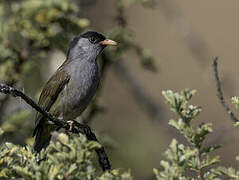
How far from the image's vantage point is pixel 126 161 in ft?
21.3

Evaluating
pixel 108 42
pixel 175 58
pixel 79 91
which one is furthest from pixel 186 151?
pixel 175 58

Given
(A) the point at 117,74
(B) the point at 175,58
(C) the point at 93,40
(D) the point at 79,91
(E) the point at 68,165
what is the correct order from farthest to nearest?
(B) the point at 175,58, (A) the point at 117,74, (C) the point at 93,40, (D) the point at 79,91, (E) the point at 68,165

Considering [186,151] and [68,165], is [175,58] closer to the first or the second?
[186,151]

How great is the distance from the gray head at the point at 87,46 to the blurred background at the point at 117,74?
19cm

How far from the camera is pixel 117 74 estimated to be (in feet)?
23.7

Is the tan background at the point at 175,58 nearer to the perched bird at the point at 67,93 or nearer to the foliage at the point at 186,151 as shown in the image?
the perched bird at the point at 67,93

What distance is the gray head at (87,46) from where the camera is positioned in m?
5.70

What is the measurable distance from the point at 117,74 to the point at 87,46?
1.43m

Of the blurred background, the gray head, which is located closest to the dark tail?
the blurred background

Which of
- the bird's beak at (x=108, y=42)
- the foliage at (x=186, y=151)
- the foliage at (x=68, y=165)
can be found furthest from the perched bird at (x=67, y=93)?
the foliage at (x=186, y=151)

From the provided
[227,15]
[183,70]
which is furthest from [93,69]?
[227,15]

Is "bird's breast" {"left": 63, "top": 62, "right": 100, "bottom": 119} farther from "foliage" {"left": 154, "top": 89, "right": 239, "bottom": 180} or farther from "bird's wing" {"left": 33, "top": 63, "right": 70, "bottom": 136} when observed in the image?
"foliage" {"left": 154, "top": 89, "right": 239, "bottom": 180}

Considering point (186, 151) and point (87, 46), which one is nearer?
point (186, 151)

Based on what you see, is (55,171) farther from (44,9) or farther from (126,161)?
(126,161)
